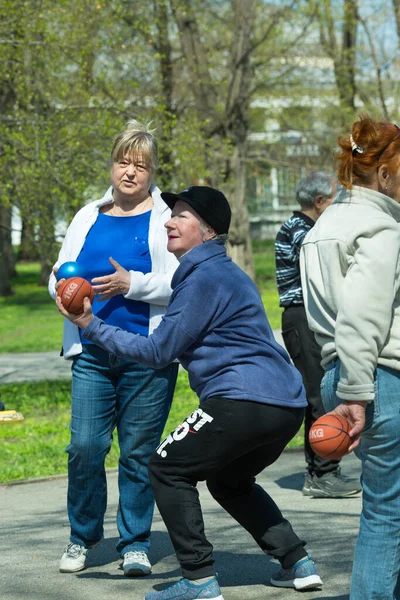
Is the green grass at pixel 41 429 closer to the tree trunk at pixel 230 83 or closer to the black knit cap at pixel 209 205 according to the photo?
the black knit cap at pixel 209 205

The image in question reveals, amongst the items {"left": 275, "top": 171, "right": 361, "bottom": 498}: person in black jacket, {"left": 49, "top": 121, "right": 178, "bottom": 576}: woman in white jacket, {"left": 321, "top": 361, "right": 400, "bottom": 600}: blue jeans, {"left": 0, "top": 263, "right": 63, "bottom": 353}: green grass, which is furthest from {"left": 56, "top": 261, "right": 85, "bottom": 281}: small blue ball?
{"left": 0, "top": 263, "right": 63, "bottom": 353}: green grass

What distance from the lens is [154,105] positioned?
18922 millimetres

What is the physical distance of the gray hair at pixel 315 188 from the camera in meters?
7.17

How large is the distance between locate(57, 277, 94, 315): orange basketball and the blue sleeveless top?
0.63 meters

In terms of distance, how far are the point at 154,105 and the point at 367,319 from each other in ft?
51.6

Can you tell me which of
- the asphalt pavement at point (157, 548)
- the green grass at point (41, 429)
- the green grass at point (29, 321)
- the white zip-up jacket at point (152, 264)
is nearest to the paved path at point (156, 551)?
the asphalt pavement at point (157, 548)

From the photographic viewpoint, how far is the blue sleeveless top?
523cm

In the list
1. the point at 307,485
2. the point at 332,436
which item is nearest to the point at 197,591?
the point at 332,436

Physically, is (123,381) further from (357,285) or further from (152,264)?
(357,285)

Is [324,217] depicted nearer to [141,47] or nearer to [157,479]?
[157,479]

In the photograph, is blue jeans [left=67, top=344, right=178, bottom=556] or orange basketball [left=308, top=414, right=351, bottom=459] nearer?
orange basketball [left=308, top=414, right=351, bottom=459]

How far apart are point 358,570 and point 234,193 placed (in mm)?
21391

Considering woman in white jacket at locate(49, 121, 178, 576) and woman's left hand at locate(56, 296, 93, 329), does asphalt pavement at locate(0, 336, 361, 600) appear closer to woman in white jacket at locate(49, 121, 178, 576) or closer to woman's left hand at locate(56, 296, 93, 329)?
woman in white jacket at locate(49, 121, 178, 576)

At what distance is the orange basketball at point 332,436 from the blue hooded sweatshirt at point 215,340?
71 cm
